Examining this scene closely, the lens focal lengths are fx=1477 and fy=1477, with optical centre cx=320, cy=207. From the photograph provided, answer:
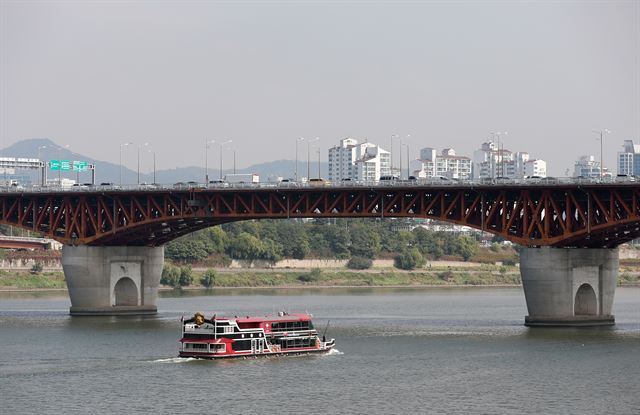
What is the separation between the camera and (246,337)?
12744 centimetres

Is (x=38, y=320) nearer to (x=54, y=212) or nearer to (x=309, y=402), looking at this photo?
(x=54, y=212)

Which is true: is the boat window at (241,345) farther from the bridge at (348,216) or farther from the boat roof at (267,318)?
the bridge at (348,216)

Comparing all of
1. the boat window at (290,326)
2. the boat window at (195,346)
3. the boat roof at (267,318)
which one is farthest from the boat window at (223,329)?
the boat window at (290,326)

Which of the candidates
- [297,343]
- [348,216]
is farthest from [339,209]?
[297,343]

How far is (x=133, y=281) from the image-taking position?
613 ft

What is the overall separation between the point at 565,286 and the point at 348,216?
26244 mm

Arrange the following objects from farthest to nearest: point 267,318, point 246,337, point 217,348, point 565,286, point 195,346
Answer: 1. point 565,286
2. point 267,318
3. point 246,337
4. point 195,346
5. point 217,348

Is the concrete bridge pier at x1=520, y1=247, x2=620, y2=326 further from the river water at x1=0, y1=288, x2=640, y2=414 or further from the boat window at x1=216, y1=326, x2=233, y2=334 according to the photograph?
the boat window at x1=216, y1=326, x2=233, y2=334

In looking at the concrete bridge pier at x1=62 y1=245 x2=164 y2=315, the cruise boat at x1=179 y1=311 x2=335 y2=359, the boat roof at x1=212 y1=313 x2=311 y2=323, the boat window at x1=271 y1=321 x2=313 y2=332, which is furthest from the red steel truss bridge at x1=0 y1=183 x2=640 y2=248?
the cruise boat at x1=179 y1=311 x2=335 y2=359

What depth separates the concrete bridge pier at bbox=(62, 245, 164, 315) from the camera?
18275 cm

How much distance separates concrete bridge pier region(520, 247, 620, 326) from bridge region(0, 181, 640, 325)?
106 millimetres

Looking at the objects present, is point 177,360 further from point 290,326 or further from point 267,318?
point 290,326

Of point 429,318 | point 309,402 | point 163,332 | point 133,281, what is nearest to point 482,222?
point 429,318

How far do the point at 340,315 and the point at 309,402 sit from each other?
86064mm
